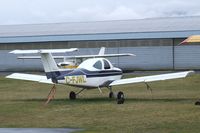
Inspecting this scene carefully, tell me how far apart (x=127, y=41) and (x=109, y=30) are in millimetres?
3330

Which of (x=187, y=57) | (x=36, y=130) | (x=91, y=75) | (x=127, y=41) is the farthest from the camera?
(x=127, y=41)

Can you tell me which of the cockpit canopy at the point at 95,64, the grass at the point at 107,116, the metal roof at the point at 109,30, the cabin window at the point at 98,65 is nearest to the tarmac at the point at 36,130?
the grass at the point at 107,116

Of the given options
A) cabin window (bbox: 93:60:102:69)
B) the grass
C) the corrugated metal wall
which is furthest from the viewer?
the corrugated metal wall

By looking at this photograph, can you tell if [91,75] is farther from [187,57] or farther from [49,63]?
[187,57]

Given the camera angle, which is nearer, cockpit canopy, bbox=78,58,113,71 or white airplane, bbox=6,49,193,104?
white airplane, bbox=6,49,193,104

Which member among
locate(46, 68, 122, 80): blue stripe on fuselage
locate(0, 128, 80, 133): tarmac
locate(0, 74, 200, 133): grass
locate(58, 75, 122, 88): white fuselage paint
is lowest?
locate(0, 128, 80, 133): tarmac

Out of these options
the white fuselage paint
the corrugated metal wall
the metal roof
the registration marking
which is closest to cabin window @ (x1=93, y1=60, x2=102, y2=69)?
the white fuselage paint

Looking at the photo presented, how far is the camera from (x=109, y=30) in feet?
202

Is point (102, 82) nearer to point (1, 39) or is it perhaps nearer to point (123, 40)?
point (123, 40)

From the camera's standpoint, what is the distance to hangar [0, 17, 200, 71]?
56750 mm

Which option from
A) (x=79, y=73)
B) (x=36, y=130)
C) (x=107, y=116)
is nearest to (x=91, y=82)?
(x=79, y=73)

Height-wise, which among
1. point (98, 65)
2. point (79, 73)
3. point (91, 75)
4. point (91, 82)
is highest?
point (98, 65)

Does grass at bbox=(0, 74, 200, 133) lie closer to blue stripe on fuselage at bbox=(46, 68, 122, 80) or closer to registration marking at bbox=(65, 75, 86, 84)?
registration marking at bbox=(65, 75, 86, 84)

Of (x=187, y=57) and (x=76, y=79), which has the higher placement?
(x=187, y=57)
